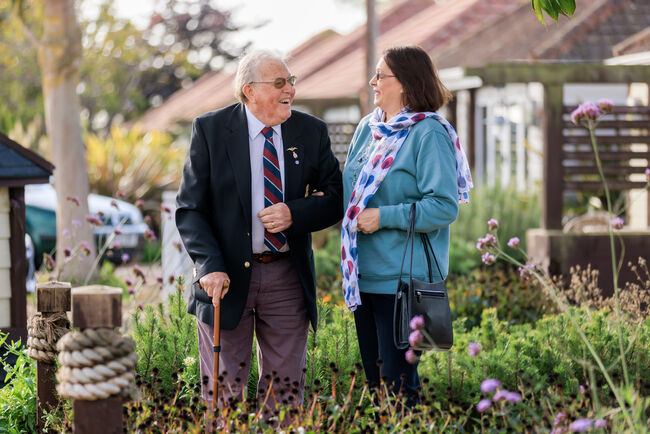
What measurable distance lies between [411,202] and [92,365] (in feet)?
4.78

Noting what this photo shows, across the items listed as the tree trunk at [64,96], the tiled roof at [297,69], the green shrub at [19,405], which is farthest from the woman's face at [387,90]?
the tiled roof at [297,69]

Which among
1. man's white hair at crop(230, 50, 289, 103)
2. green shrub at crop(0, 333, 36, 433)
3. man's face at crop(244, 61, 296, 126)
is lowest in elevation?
green shrub at crop(0, 333, 36, 433)

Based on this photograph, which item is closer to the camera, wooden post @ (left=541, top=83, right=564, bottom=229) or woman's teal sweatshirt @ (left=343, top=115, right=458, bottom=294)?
woman's teal sweatshirt @ (left=343, top=115, right=458, bottom=294)

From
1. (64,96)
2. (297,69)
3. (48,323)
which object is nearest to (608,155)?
(64,96)

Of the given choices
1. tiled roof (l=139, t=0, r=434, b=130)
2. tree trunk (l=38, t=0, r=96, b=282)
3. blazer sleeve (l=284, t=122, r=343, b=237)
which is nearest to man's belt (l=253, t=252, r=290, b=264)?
blazer sleeve (l=284, t=122, r=343, b=237)

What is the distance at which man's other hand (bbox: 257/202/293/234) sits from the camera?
12.7 feet

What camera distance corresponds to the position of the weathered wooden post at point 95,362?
9.73ft

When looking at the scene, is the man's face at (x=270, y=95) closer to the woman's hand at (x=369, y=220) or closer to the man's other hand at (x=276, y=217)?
the man's other hand at (x=276, y=217)

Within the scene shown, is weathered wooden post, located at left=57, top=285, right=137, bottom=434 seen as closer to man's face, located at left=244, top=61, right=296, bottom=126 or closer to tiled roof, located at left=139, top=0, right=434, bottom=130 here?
man's face, located at left=244, top=61, right=296, bottom=126

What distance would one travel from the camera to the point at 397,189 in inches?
153

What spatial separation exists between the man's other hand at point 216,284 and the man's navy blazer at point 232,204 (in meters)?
0.03

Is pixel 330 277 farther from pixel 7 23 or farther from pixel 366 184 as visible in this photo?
pixel 7 23

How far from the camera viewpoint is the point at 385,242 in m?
3.89

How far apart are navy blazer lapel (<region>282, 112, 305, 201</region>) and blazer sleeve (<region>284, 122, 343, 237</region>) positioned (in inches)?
3.2
